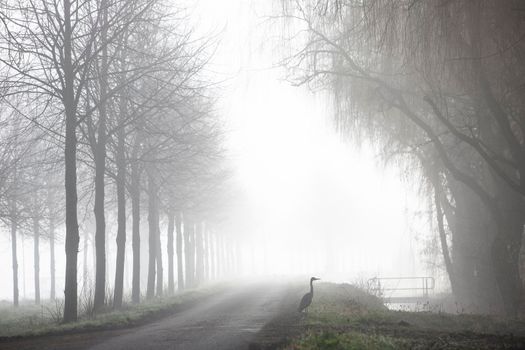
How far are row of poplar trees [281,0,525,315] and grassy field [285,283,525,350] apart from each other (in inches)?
144

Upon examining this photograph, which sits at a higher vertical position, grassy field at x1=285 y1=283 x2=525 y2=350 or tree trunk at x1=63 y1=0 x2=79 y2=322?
tree trunk at x1=63 y1=0 x2=79 y2=322

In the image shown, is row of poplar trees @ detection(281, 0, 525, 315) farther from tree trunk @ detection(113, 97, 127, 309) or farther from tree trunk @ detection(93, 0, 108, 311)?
tree trunk @ detection(113, 97, 127, 309)

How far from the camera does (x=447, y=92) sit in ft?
46.7

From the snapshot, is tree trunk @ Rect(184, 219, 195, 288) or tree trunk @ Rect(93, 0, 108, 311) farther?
tree trunk @ Rect(184, 219, 195, 288)

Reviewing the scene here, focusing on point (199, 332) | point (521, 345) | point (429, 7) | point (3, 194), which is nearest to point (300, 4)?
point (429, 7)

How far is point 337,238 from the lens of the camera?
82.4 meters

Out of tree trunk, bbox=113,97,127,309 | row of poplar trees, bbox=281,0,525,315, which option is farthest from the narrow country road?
row of poplar trees, bbox=281,0,525,315

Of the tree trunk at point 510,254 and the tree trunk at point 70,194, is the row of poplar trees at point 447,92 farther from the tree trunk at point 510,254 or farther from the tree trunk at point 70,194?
the tree trunk at point 70,194

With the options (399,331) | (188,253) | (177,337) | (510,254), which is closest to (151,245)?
(188,253)

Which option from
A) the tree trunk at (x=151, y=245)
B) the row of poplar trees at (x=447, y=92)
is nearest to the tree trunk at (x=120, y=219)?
the tree trunk at (x=151, y=245)

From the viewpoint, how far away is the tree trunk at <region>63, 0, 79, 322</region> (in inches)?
586

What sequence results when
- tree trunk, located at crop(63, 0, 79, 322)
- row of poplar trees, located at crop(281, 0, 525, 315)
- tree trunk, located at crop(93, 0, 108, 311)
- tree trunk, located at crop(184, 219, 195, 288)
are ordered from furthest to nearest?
1. tree trunk, located at crop(184, 219, 195, 288)
2. tree trunk, located at crop(93, 0, 108, 311)
3. tree trunk, located at crop(63, 0, 79, 322)
4. row of poplar trees, located at crop(281, 0, 525, 315)

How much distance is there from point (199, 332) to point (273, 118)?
6265 mm

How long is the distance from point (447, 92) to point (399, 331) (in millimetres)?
6762
